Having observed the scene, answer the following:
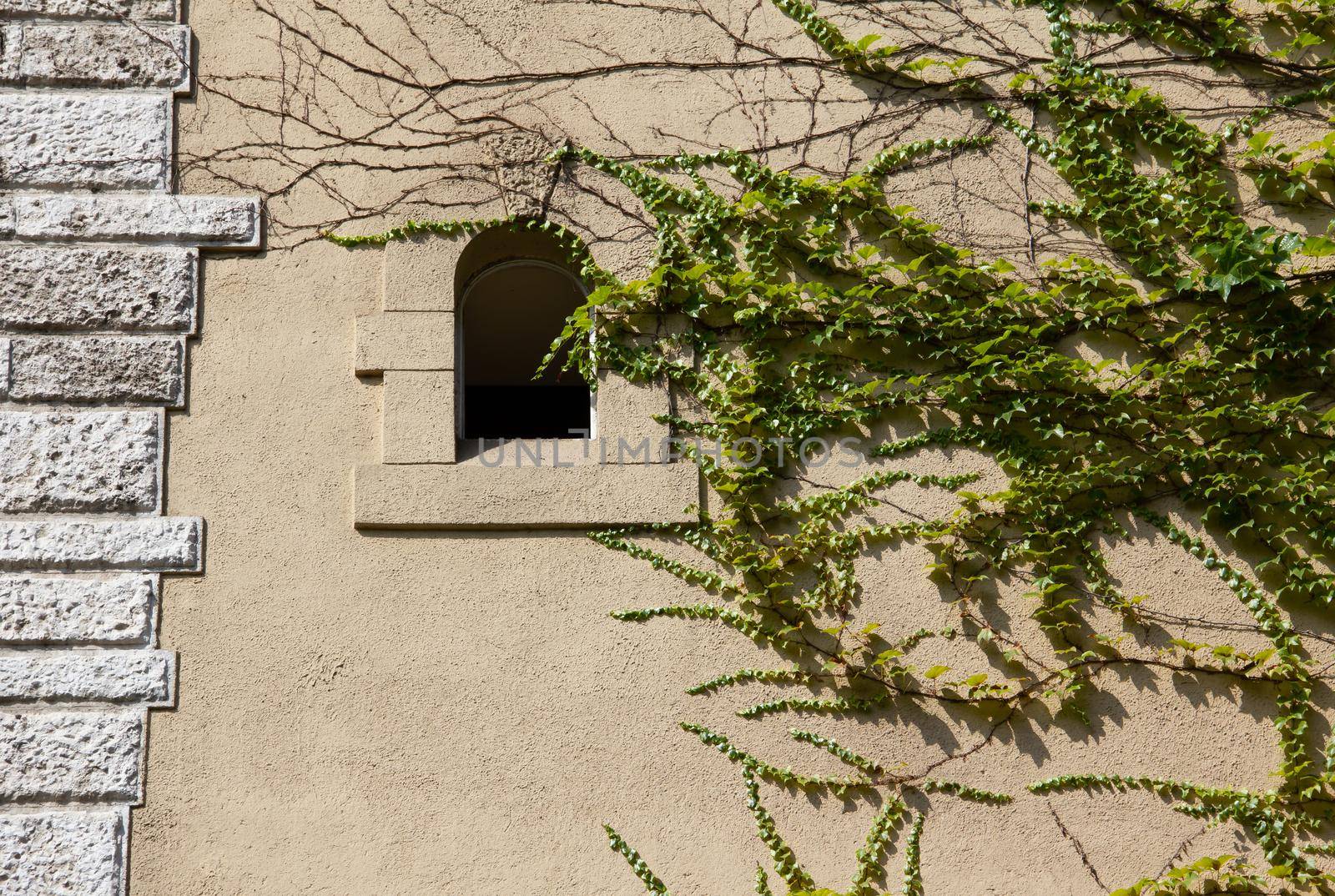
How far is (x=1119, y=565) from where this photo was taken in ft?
13.4

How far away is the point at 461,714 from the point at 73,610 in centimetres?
126

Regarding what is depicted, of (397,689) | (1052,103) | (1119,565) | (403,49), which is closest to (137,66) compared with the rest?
(403,49)

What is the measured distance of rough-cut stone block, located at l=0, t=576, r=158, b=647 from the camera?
3.76m

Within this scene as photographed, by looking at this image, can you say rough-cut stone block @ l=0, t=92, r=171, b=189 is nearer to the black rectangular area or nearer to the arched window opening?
the arched window opening

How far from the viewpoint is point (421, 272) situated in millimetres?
4109

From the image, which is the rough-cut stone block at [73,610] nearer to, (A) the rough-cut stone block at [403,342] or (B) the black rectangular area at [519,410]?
(A) the rough-cut stone block at [403,342]

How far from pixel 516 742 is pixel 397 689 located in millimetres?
421

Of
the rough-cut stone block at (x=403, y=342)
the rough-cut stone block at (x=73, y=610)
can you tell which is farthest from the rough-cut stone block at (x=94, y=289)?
the rough-cut stone block at (x=73, y=610)

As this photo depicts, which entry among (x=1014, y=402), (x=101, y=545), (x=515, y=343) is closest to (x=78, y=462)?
(x=101, y=545)

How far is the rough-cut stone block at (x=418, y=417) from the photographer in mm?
3986

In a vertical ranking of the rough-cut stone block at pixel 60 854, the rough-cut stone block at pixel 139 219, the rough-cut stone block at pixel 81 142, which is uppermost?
the rough-cut stone block at pixel 81 142

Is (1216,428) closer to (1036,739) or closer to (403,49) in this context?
(1036,739)

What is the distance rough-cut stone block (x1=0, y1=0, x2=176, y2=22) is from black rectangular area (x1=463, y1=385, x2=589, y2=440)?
224cm

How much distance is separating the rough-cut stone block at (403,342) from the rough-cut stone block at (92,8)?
1.36 m
